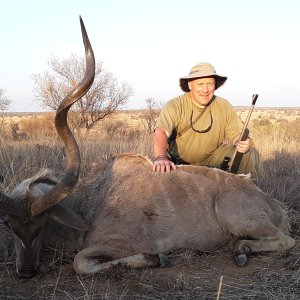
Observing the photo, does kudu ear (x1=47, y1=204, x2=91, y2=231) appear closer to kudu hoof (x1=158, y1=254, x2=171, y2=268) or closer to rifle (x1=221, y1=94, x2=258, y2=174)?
kudu hoof (x1=158, y1=254, x2=171, y2=268)

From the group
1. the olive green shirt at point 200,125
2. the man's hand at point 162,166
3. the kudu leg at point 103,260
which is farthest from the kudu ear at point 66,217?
the olive green shirt at point 200,125

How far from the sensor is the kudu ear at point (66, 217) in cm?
411

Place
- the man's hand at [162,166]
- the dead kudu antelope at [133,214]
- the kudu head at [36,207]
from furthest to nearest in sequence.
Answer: the man's hand at [162,166] → the dead kudu antelope at [133,214] → the kudu head at [36,207]

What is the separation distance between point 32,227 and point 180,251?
60.4 inches

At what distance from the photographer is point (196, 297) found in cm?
347

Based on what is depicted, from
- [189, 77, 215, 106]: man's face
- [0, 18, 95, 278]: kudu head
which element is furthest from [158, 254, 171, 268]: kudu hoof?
[189, 77, 215, 106]: man's face

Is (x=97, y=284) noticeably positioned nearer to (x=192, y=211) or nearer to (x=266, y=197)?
(x=192, y=211)

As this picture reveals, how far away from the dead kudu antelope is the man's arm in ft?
0.26

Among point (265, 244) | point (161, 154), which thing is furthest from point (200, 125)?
point (265, 244)

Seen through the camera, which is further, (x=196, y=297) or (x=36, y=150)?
(x=36, y=150)

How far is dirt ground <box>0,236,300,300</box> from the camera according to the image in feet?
11.6

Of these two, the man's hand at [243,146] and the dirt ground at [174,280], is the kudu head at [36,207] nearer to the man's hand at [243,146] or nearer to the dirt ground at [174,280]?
the dirt ground at [174,280]

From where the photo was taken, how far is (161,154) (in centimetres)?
539

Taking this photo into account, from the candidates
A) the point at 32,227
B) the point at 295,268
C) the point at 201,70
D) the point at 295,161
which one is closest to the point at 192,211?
the point at 295,268
